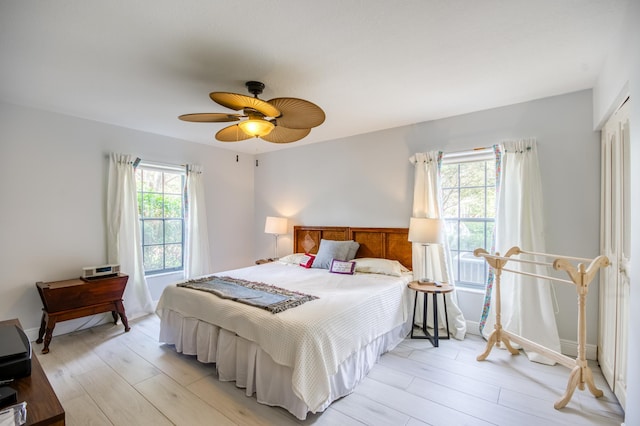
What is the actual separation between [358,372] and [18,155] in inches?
158

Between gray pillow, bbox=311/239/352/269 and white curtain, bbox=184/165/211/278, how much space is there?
1822mm

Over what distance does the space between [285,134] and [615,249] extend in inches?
109

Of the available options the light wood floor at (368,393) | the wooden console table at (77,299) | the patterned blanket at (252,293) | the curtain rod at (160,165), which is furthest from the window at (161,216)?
the patterned blanket at (252,293)

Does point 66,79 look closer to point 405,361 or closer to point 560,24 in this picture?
point 560,24

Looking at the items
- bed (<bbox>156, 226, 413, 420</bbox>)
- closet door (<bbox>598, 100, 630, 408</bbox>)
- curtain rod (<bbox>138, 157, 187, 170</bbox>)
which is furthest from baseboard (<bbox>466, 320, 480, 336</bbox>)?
curtain rod (<bbox>138, 157, 187, 170</bbox>)

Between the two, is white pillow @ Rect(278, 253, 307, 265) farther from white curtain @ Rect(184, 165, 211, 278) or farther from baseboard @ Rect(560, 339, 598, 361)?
baseboard @ Rect(560, 339, 598, 361)

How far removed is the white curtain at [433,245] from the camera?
131 inches

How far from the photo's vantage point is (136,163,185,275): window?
416cm

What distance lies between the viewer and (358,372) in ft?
7.75

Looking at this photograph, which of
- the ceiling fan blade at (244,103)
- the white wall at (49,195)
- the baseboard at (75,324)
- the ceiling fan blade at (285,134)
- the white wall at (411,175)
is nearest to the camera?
the ceiling fan blade at (244,103)

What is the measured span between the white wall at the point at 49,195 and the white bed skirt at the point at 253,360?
→ 1.49 m

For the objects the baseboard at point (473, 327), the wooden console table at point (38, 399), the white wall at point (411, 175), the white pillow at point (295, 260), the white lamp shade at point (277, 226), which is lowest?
the baseboard at point (473, 327)

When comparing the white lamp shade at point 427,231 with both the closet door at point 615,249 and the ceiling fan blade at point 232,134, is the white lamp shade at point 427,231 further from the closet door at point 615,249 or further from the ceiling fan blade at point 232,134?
the ceiling fan blade at point 232,134

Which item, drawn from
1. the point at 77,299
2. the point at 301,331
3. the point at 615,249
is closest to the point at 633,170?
the point at 615,249
